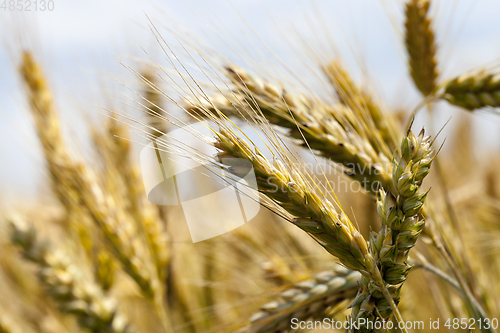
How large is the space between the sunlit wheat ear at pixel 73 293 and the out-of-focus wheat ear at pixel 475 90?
4.44 feet

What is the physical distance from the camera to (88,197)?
1179 millimetres

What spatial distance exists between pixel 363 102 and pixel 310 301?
24.4 inches

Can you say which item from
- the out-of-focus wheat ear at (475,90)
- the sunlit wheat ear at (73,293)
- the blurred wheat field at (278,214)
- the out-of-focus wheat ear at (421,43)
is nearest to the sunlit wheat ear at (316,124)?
the blurred wheat field at (278,214)

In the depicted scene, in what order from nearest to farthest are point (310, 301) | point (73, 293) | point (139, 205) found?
Result: 1. point (310, 301)
2. point (73, 293)
3. point (139, 205)

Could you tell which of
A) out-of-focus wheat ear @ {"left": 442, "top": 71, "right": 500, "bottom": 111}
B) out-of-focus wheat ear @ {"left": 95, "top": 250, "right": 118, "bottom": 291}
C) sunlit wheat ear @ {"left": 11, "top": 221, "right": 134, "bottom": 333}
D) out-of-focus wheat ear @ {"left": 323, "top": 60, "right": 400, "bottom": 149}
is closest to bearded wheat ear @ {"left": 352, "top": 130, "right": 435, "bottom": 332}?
out-of-focus wheat ear @ {"left": 323, "top": 60, "right": 400, "bottom": 149}

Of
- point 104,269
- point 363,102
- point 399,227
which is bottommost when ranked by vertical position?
point 104,269

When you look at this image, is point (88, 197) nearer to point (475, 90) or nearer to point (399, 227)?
point (399, 227)

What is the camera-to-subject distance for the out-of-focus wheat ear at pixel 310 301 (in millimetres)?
696

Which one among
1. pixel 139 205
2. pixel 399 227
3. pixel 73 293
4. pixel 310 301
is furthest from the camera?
pixel 139 205

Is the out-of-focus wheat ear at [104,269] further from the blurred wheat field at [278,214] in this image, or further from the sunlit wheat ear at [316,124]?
the sunlit wheat ear at [316,124]

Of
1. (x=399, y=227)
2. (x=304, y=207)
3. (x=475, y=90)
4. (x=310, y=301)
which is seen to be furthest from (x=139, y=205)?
(x=475, y=90)

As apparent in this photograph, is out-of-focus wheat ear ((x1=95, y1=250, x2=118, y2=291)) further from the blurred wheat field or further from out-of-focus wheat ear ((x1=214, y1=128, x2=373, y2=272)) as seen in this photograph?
out-of-focus wheat ear ((x1=214, y1=128, x2=373, y2=272))

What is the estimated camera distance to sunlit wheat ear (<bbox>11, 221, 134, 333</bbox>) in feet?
3.57

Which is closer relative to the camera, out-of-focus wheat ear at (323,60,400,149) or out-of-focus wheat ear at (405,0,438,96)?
out-of-focus wheat ear at (323,60,400,149)
